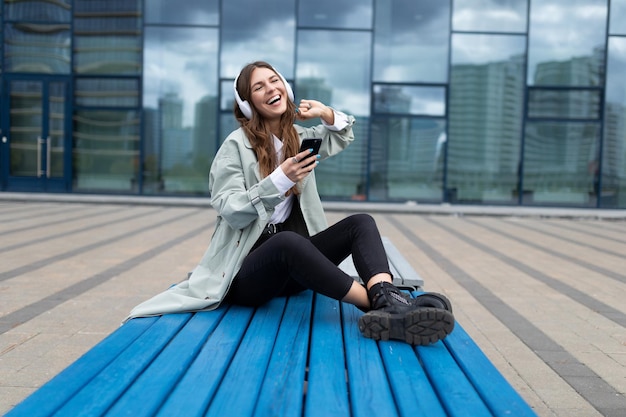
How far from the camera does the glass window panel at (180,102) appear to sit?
50.0 ft

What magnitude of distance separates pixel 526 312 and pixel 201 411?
11.7 feet

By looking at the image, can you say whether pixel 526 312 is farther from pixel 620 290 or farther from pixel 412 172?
pixel 412 172

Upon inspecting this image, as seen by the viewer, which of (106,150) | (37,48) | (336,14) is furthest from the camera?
(106,150)

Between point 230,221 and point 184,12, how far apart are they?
43.0 feet

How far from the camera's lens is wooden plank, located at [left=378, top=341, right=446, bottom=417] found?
192cm

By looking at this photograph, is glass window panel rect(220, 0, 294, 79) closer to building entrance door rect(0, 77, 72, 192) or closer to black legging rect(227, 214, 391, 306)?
building entrance door rect(0, 77, 72, 192)

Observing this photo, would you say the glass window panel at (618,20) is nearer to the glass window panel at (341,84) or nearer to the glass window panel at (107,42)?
the glass window panel at (341,84)

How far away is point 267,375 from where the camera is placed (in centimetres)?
218

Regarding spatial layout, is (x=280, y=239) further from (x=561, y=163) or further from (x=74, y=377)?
(x=561, y=163)

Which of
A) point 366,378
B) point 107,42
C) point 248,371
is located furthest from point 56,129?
point 366,378

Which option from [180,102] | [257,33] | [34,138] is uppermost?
[257,33]

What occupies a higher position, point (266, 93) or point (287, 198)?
point (266, 93)

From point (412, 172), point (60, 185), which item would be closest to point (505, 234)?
point (412, 172)

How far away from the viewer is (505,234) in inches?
398
